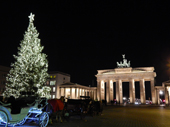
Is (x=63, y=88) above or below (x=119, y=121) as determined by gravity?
above

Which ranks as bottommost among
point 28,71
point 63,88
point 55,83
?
point 63,88

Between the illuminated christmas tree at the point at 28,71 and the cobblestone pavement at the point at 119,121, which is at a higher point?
the illuminated christmas tree at the point at 28,71

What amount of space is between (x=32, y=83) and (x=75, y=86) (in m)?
42.4

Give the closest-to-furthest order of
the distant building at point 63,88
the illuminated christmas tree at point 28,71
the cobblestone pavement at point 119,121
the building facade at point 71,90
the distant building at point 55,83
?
the cobblestone pavement at point 119,121, the illuminated christmas tree at point 28,71, the building facade at point 71,90, the distant building at point 63,88, the distant building at point 55,83

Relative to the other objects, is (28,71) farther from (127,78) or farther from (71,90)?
(127,78)

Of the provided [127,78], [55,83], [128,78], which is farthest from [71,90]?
[128,78]

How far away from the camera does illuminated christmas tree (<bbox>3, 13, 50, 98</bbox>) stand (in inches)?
861

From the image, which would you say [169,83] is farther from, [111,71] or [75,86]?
[75,86]

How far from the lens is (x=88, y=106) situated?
16.9 m

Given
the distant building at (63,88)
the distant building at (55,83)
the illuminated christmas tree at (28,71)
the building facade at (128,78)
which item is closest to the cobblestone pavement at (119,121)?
the illuminated christmas tree at (28,71)

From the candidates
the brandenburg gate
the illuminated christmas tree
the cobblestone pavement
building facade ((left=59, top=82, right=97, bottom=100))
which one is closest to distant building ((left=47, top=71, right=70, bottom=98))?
building facade ((left=59, top=82, right=97, bottom=100))

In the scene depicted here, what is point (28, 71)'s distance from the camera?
22.2 m

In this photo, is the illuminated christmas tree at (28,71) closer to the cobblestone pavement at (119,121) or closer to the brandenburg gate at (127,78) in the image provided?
the cobblestone pavement at (119,121)

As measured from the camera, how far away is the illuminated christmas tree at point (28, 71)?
21.9 metres
